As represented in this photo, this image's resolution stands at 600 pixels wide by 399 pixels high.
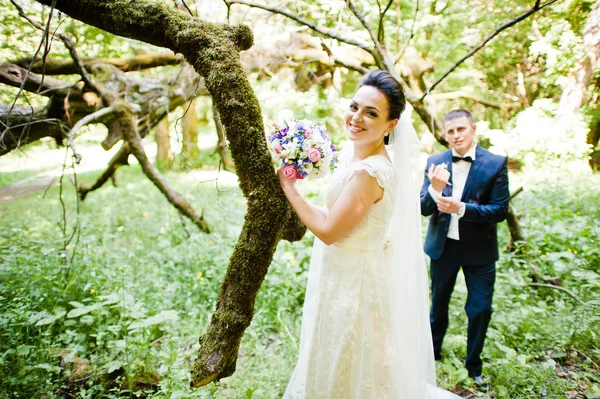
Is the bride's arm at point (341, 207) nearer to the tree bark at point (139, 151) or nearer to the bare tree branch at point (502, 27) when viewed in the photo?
the bare tree branch at point (502, 27)

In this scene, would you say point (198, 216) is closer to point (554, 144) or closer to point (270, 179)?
point (270, 179)

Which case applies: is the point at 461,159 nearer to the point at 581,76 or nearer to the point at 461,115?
the point at 461,115

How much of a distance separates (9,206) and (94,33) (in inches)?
217

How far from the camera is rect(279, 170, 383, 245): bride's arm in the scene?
201 centimetres

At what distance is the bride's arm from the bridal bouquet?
95 millimetres

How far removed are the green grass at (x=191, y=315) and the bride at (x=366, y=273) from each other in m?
0.73

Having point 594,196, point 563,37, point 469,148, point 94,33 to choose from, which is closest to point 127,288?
Result: point 469,148

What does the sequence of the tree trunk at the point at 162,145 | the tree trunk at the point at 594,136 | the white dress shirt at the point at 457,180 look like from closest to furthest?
1. the white dress shirt at the point at 457,180
2. the tree trunk at the point at 594,136
3. the tree trunk at the point at 162,145

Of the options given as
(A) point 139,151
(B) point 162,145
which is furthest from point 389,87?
(B) point 162,145

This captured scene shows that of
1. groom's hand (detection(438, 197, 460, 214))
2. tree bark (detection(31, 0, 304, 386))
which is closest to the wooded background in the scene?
tree bark (detection(31, 0, 304, 386))

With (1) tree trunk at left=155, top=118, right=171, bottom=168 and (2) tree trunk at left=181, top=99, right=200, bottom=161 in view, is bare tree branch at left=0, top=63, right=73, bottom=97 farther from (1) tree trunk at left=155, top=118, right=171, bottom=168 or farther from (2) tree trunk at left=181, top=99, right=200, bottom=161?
(1) tree trunk at left=155, top=118, right=171, bottom=168

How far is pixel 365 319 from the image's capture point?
229 cm

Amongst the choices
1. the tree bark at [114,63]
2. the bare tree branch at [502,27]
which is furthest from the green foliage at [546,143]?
the tree bark at [114,63]

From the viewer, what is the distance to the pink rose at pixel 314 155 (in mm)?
1955
